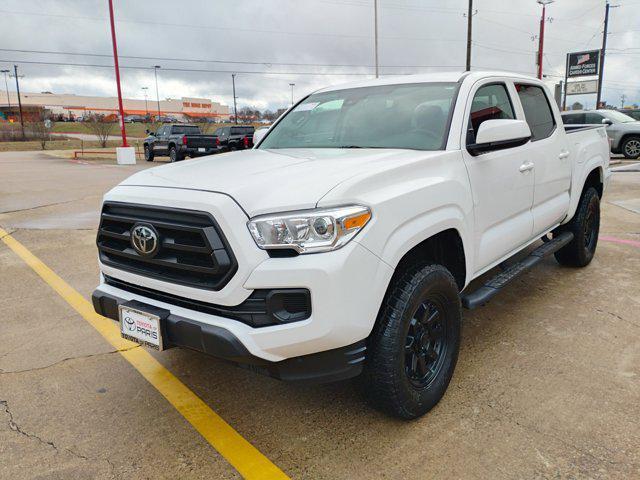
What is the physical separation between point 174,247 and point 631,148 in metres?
18.4

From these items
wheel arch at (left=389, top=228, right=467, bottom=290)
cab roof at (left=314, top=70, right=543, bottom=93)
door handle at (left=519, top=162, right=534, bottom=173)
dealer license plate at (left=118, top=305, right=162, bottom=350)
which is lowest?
dealer license plate at (left=118, top=305, right=162, bottom=350)

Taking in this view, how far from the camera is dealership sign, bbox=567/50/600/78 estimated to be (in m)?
37.1

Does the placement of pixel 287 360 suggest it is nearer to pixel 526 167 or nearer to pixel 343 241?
pixel 343 241

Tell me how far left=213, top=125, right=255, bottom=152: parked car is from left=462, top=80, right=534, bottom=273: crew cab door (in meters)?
18.4

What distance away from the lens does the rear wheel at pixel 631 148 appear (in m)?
16.8

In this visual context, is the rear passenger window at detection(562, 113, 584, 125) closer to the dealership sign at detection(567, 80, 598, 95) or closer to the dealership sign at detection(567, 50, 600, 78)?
the dealership sign at detection(567, 80, 598, 95)

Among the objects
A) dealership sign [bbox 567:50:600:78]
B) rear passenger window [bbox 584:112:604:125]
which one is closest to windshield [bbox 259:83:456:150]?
rear passenger window [bbox 584:112:604:125]

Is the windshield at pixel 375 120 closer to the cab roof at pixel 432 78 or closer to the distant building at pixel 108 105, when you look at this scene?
the cab roof at pixel 432 78

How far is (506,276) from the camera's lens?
12.0ft

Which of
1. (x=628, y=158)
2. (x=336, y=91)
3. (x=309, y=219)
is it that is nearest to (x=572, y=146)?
(x=336, y=91)

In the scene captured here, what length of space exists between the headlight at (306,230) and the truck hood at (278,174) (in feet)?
0.15

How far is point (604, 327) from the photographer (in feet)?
12.8

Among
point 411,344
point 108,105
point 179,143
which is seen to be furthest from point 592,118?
point 108,105

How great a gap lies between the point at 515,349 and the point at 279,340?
2.08 m
